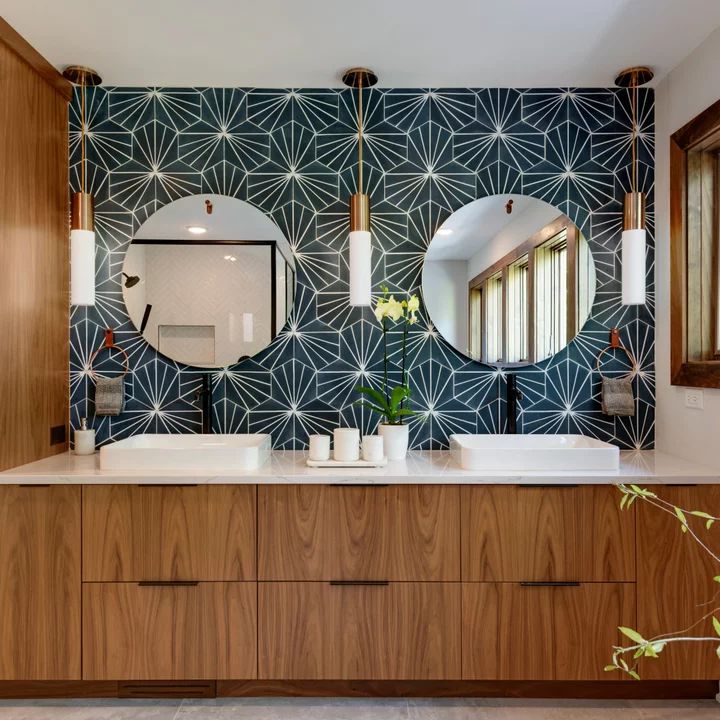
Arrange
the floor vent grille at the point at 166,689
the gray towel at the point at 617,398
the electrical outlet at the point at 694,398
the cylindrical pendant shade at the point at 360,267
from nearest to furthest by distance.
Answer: the floor vent grille at the point at 166,689, the electrical outlet at the point at 694,398, the cylindrical pendant shade at the point at 360,267, the gray towel at the point at 617,398

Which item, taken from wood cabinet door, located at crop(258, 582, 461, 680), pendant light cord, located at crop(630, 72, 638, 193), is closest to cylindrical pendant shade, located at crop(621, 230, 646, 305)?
pendant light cord, located at crop(630, 72, 638, 193)

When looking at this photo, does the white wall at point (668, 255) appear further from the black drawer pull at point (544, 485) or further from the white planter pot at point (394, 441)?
the white planter pot at point (394, 441)

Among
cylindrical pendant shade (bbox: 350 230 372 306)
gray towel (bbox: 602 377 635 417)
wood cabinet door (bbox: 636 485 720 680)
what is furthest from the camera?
gray towel (bbox: 602 377 635 417)

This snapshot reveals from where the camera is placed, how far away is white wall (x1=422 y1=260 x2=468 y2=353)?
8.61ft

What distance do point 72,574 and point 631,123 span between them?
2.86 metres

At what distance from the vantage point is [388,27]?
7.09 ft

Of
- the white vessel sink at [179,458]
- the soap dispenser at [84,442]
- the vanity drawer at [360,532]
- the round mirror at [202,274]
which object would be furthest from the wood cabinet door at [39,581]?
the round mirror at [202,274]

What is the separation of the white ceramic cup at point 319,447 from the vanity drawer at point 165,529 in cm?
28

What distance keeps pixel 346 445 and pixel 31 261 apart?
143 centimetres

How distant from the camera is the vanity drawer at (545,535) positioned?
81.4 inches

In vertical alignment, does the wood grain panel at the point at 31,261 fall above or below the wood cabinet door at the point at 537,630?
above

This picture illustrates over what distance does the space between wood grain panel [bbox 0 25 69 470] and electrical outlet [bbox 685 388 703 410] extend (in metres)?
2.57

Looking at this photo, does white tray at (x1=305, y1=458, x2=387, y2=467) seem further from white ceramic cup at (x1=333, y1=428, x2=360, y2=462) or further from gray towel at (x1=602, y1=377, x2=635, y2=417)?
gray towel at (x1=602, y1=377, x2=635, y2=417)

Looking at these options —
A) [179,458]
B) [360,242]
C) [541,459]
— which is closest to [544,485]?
[541,459]
